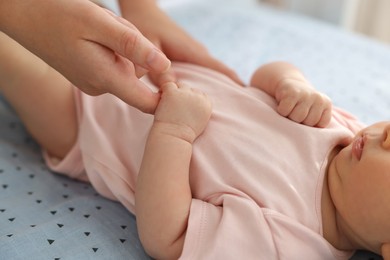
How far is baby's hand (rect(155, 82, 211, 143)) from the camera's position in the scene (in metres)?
0.82

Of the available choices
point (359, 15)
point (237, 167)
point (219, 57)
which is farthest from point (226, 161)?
point (359, 15)

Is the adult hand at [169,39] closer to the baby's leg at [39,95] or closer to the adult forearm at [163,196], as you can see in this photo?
the baby's leg at [39,95]

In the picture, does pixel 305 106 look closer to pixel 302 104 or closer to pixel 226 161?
pixel 302 104

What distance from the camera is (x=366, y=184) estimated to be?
2.55ft

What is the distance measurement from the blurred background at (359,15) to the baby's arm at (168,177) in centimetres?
158

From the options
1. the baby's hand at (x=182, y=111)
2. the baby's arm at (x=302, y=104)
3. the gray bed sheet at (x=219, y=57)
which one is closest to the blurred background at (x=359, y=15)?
the gray bed sheet at (x=219, y=57)

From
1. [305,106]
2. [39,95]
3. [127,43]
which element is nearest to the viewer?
[127,43]

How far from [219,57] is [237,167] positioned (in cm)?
75

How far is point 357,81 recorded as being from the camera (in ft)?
4.73

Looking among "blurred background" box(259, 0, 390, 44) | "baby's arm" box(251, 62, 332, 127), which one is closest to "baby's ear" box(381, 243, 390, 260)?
"baby's arm" box(251, 62, 332, 127)

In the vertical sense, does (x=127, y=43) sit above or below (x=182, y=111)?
above

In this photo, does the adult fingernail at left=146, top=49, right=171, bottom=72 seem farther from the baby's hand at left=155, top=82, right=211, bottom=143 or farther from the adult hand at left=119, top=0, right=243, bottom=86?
the adult hand at left=119, top=0, right=243, bottom=86

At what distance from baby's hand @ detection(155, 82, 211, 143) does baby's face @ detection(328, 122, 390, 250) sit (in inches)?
9.8

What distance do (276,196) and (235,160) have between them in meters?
0.09
